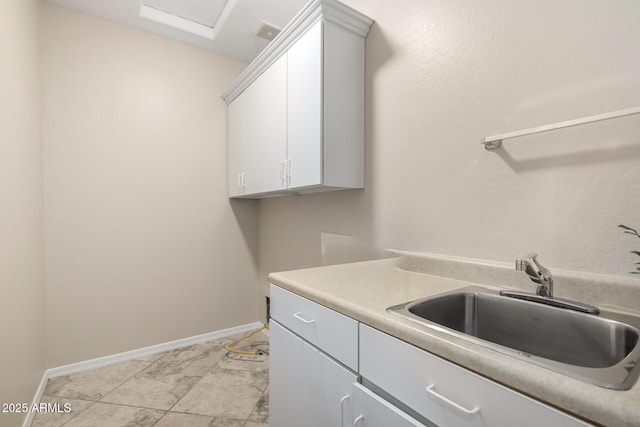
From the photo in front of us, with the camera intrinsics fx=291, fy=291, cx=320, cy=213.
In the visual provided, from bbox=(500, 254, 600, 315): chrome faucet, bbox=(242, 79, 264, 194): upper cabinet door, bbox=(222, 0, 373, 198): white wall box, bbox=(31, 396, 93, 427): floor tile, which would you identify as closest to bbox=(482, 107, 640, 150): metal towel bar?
bbox=(500, 254, 600, 315): chrome faucet

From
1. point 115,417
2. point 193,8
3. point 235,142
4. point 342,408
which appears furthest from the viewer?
point 235,142

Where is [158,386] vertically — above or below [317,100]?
below

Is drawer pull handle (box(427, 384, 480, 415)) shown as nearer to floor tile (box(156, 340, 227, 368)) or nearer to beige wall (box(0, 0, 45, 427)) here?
beige wall (box(0, 0, 45, 427))

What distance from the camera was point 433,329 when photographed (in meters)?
0.66

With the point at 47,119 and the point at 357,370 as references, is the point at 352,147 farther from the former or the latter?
the point at 47,119

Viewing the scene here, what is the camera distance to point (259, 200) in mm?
2994

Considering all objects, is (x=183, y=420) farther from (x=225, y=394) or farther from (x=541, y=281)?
(x=541, y=281)

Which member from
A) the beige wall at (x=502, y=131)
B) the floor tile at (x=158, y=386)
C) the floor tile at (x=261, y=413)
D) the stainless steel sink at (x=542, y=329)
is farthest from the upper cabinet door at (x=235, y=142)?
the stainless steel sink at (x=542, y=329)

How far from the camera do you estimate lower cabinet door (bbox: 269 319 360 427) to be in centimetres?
86

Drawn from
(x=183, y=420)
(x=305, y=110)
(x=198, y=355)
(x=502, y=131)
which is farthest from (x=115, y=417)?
(x=502, y=131)

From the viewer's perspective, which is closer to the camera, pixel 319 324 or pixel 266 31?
pixel 319 324

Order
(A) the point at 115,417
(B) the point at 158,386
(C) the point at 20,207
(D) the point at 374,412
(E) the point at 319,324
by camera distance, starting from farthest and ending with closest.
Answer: (B) the point at 158,386 < (A) the point at 115,417 < (C) the point at 20,207 < (E) the point at 319,324 < (D) the point at 374,412

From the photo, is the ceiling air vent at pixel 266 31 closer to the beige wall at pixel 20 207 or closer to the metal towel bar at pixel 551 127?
the beige wall at pixel 20 207

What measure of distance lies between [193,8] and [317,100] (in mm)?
1521
